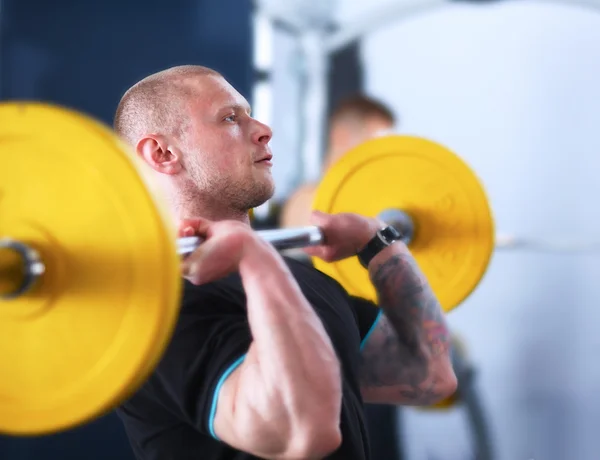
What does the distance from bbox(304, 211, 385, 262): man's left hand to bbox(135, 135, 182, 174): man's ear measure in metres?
0.28

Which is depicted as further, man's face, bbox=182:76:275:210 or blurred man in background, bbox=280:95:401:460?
blurred man in background, bbox=280:95:401:460

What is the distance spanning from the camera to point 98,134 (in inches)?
33.3

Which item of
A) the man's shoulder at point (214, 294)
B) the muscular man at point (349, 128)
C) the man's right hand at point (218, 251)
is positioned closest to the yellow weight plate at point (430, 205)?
the man's shoulder at point (214, 294)

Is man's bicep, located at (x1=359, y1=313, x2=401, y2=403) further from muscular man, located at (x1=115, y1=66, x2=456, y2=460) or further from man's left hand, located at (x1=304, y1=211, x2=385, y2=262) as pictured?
man's left hand, located at (x1=304, y1=211, x2=385, y2=262)

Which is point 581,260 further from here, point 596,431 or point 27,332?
point 27,332

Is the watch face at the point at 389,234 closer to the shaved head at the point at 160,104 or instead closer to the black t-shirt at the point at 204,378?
the black t-shirt at the point at 204,378

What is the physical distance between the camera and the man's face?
132cm

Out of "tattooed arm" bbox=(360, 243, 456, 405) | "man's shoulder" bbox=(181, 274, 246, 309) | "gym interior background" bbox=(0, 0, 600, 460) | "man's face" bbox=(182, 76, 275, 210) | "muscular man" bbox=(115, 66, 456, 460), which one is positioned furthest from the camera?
"gym interior background" bbox=(0, 0, 600, 460)

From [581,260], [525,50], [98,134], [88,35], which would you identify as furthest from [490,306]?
[98,134]

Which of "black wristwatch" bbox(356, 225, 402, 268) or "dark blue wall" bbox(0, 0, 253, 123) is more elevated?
"dark blue wall" bbox(0, 0, 253, 123)

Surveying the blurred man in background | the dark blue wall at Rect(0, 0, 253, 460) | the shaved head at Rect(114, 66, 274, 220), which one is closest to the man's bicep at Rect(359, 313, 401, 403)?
the shaved head at Rect(114, 66, 274, 220)

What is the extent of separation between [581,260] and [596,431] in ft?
2.27

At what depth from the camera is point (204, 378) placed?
3.43ft

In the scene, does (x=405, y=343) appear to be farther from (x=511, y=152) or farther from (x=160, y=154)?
(x=511, y=152)
